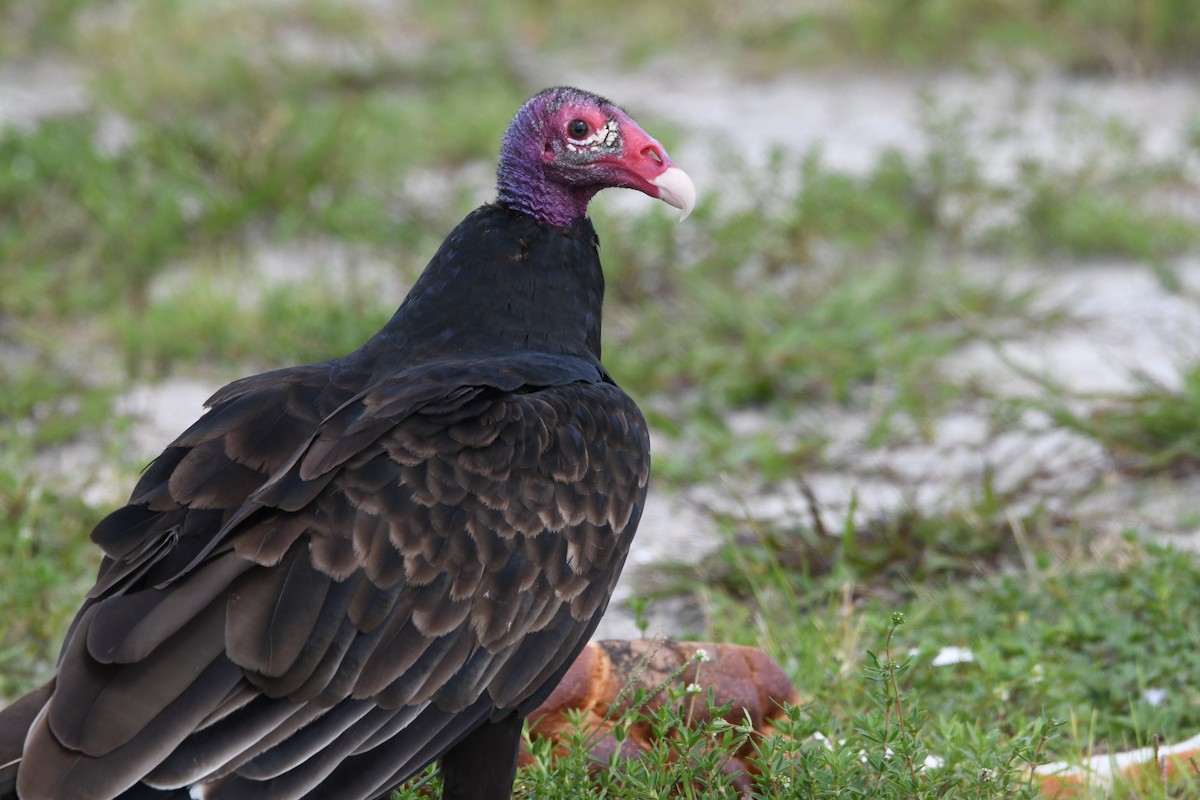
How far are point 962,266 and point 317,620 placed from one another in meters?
4.15

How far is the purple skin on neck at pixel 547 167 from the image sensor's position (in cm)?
347

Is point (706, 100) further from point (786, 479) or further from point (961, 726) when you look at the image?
point (961, 726)

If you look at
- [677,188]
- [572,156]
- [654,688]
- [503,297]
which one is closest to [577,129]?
[572,156]

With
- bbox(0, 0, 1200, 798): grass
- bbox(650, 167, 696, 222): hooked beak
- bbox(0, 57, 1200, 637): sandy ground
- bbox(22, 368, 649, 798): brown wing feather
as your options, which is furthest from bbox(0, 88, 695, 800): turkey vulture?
bbox(0, 57, 1200, 637): sandy ground

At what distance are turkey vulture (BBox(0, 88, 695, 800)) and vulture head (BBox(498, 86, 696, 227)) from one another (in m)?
0.31

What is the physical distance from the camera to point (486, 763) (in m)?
2.80

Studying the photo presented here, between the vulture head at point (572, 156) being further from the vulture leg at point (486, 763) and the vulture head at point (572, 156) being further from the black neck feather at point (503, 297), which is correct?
the vulture leg at point (486, 763)

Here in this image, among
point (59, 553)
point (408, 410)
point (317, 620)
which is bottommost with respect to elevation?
point (59, 553)

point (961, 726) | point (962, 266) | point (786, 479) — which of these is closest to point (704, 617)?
point (786, 479)

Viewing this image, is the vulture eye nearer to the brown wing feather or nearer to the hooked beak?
the hooked beak

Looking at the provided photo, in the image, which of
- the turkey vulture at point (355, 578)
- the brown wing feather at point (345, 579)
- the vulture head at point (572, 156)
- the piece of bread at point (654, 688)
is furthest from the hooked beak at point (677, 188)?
the piece of bread at point (654, 688)

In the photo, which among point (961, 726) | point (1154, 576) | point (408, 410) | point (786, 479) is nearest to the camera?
point (408, 410)

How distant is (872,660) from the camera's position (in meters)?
2.71

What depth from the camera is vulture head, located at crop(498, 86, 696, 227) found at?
3455 mm
